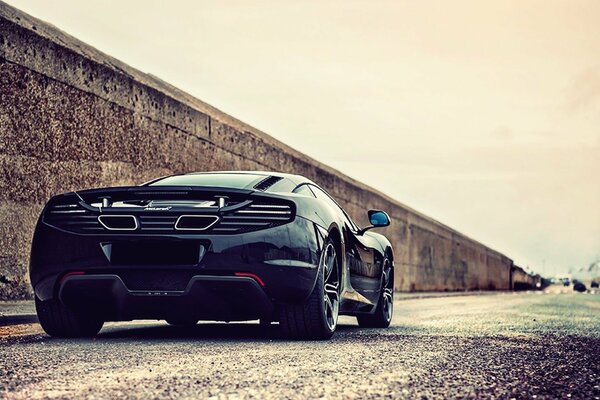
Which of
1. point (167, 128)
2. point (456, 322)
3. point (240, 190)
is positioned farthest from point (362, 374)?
point (167, 128)

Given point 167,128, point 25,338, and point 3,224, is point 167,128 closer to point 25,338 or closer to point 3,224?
point 3,224

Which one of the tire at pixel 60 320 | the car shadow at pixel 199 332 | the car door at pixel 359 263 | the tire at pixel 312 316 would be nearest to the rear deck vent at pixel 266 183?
the tire at pixel 312 316

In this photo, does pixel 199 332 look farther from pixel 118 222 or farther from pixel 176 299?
pixel 118 222

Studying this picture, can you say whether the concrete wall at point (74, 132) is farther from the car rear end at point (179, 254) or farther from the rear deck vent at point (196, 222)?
the rear deck vent at point (196, 222)

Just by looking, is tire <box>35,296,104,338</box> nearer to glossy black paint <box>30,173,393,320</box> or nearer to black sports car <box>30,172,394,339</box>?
black sports car <box>30,172,394,339</box>

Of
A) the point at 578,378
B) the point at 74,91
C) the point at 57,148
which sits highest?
the point at 74,91

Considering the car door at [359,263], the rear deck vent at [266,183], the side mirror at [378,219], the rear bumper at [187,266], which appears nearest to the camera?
the rear bumper at [187,266]

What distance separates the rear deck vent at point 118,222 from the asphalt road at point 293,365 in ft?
2.35

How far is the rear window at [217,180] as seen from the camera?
666 centimetres

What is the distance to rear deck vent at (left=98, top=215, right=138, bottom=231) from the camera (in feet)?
20.1

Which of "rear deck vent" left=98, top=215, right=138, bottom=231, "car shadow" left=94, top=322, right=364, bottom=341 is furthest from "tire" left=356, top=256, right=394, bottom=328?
"rear deck vent" left=98, top=215, right=138, bottom=231

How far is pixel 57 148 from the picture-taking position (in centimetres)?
1010

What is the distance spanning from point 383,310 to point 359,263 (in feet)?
3.29

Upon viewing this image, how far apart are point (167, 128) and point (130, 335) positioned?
6301mm
